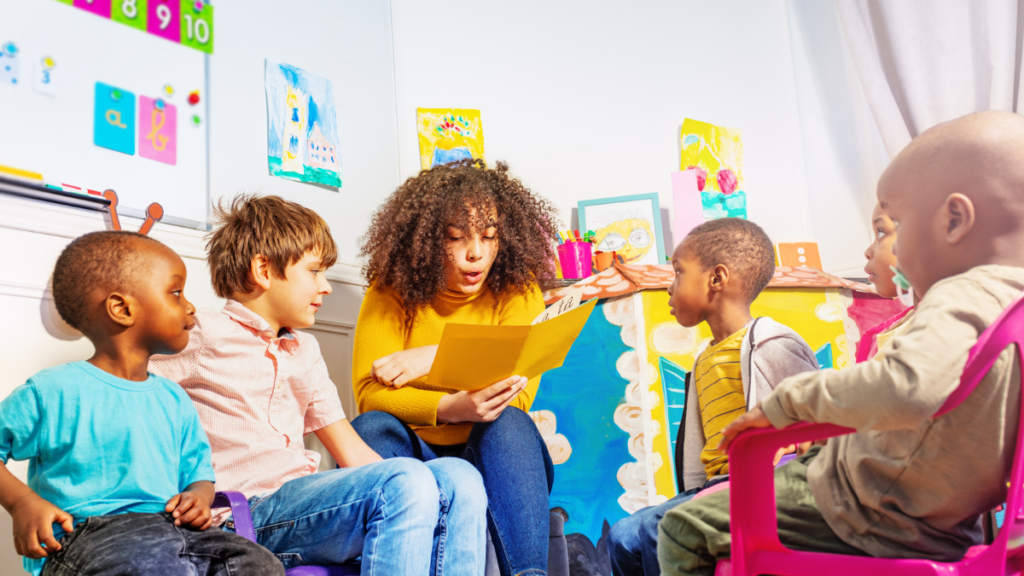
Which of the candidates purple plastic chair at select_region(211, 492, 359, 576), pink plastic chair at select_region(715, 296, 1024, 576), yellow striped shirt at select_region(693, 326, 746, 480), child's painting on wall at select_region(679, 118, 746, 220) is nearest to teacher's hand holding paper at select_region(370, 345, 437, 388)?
purple plastic chair at select_region(211, 492, 359, 576)

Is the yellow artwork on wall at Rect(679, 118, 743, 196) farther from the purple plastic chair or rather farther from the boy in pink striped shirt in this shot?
the purple plastic chair

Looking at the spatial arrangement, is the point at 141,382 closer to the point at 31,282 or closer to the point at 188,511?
the point at 188,511

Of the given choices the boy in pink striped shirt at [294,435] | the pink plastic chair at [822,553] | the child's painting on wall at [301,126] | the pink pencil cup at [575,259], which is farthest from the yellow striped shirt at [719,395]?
the child's painting on wall at [301,126]

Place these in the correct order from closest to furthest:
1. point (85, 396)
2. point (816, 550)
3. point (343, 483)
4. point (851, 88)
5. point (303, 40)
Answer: point (816, 550), point (85, 396), point (343, 483), point (303, 40), point (851, 88)

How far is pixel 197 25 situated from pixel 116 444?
1246mm

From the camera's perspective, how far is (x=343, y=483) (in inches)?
46.9

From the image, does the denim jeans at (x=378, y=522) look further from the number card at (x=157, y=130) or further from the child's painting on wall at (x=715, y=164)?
the child's painting on wall at (x=715, y=164)

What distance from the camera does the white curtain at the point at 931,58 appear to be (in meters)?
2.25

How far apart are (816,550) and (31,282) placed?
1454 millimetres

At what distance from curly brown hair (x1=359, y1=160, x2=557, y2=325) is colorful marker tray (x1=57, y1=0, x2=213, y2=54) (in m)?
0.65

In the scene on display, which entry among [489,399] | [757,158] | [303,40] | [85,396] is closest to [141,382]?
[85,396]

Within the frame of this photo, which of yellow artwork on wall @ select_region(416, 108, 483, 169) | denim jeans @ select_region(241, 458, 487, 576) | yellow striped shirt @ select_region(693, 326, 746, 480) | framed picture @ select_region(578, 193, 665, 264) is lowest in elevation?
denim jeans @ select_region(241, 458, 487, 576)

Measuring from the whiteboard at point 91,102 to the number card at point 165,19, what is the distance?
2 cm

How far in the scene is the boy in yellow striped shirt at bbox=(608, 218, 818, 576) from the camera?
1.32 meters
